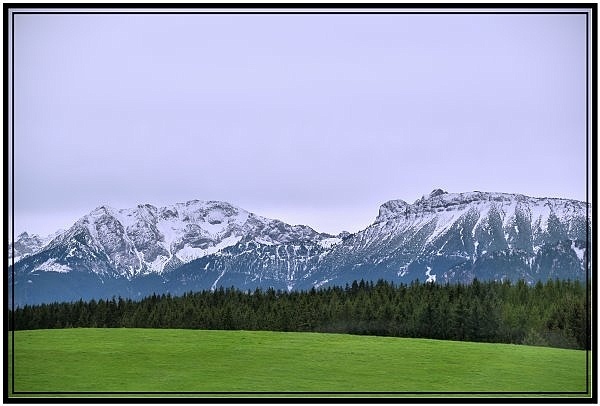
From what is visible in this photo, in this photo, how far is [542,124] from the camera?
318 inches

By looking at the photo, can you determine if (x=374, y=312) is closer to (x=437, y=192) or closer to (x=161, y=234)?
(x=437, y=192)

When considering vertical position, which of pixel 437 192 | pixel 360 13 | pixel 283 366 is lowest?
pixel 283 366

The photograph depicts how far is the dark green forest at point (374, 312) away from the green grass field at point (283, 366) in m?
0.12

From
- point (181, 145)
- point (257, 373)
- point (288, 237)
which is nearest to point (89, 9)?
point (181, 145)

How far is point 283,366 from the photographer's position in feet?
26.6

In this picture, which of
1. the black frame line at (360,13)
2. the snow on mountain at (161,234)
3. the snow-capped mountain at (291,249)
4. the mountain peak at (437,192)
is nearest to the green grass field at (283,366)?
the black frame line at (360,13)

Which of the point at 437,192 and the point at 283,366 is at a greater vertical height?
the point at 437,192

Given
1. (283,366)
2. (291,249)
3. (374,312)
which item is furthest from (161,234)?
(374,312)

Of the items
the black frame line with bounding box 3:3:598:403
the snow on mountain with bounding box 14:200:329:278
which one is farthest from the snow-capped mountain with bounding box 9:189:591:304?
the black frame line with bounding box 3:3:598:403

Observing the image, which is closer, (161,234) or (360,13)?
(360,13)

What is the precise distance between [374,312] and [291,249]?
79cm

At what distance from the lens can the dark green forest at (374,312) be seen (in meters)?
8.17

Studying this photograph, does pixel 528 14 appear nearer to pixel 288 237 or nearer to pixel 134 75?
pixel 288 237

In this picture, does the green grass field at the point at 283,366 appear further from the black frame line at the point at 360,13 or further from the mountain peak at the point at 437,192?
the mountain peak at the point at 437,192
